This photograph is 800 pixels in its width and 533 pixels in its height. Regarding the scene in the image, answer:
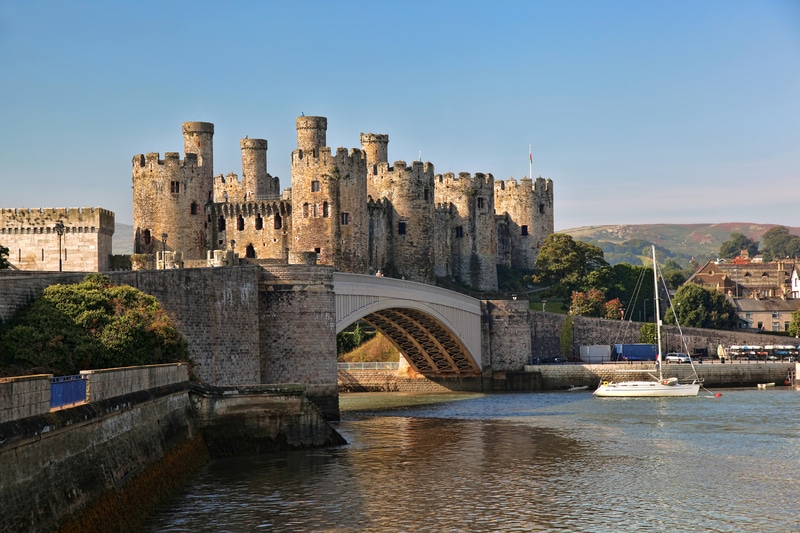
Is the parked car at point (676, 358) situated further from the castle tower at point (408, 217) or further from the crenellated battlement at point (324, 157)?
the crenellated battlement at point (324, 157)

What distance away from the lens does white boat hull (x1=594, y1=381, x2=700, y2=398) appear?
6366 centimetres

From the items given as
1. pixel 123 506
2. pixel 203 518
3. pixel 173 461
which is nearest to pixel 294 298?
pixel 173 461

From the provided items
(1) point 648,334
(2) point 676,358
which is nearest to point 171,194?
(2) point 676,358

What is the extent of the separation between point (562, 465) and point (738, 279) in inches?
5072

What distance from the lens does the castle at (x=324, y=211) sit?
73.4 m

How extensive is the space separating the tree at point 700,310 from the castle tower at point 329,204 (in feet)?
117

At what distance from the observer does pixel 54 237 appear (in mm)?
58000

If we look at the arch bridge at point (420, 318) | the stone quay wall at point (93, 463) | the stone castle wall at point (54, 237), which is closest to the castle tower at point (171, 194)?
the stone castle wall at point (54, 237)

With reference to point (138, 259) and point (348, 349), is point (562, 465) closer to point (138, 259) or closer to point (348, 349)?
point (138, 259)

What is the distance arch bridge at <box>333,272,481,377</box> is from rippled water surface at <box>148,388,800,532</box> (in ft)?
18.5

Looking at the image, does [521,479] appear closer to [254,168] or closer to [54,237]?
[54,237]

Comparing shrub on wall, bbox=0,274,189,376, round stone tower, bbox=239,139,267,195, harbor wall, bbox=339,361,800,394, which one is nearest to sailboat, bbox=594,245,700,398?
harbor wall, bbox=339,361,800,394

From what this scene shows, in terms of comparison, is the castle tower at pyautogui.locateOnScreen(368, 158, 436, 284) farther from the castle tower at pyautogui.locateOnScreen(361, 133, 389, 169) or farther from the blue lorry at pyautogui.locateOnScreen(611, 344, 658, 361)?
the blue lorry at pyautogui.locateOnScreen(611, 344, 658, 361)

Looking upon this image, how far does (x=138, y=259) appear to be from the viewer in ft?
201
